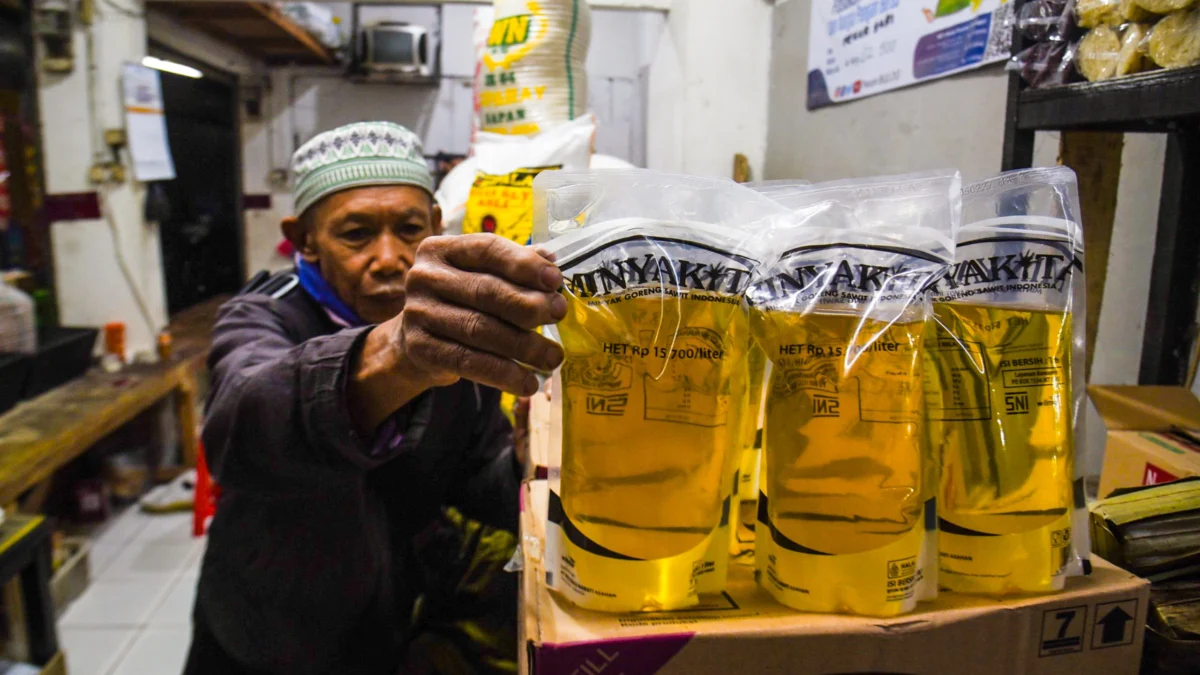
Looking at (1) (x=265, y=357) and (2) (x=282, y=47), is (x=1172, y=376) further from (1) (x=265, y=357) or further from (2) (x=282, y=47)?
(2) (x=282, y=47)

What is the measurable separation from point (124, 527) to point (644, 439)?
3.15 meters

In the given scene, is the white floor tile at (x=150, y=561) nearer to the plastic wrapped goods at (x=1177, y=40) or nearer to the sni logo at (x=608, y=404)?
the sni logo at (x=608, y=404)

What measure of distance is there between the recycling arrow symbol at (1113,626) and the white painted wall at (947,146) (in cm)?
36

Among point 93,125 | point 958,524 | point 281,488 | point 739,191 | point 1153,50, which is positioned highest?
point 93,125

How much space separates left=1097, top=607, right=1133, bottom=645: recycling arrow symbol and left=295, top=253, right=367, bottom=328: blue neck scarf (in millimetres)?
1068

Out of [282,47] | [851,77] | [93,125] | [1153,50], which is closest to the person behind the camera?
[1153,50]

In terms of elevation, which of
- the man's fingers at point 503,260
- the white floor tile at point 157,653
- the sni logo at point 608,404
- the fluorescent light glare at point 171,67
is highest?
the fluorescent light glare at point 171,67

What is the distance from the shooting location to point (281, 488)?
33.3 inches

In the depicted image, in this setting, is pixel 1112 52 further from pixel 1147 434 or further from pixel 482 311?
pixel 482 311

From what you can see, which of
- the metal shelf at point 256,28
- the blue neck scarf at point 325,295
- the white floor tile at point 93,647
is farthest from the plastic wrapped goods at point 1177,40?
the metal shelf at point 256,28

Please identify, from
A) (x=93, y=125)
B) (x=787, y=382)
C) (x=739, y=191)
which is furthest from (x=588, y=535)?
(x=93, y=125)

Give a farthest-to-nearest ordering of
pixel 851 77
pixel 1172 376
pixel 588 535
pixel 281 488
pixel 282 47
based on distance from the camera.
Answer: pixel 282 47 → pixel 851 77 → pixel 1172 376 → pixel 281 488 → pixel 588 535

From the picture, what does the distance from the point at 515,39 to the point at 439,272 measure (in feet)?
5.33

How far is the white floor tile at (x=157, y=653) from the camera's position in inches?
79.6
